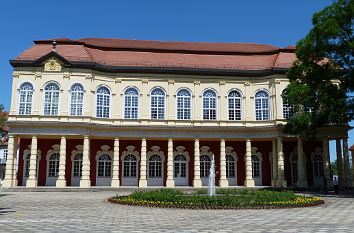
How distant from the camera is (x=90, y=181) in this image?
35219 millimetres

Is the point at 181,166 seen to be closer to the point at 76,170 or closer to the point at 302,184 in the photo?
the point at 76,170

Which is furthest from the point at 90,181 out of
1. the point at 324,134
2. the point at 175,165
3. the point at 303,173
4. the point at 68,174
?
the point at 324,134

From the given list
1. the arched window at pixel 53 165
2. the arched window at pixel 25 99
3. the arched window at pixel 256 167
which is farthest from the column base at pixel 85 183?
the arched window at pixel 256 167

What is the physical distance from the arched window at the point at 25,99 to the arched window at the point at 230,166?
18881mm

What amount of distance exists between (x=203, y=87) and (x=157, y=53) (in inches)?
230

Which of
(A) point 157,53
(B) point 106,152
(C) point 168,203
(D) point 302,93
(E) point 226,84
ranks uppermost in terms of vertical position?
(A) point 157,53

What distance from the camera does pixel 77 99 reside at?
35.0 m

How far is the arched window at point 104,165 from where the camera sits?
3684 centimetres

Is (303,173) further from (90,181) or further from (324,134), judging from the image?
(90,181)

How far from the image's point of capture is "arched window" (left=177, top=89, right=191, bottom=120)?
36844mm

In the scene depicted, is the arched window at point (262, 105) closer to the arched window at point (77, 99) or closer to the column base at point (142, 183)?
the column base at point (142, 183)

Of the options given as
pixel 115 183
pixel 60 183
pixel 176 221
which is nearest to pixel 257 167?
pixel 115 183

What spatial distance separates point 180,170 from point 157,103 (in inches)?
271

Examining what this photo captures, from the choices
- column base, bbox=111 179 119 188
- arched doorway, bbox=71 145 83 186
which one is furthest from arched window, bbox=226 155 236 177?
arched doorway, bbox=71 145 83 186
